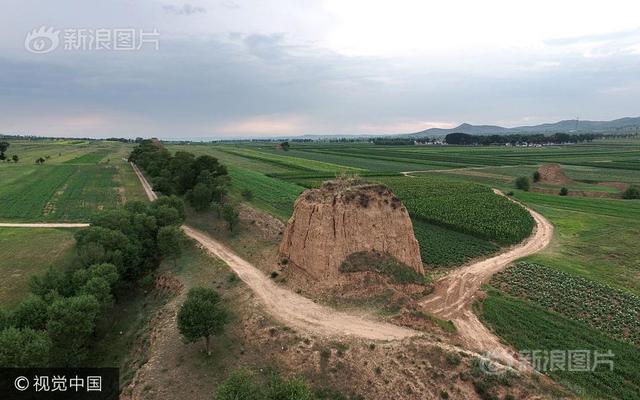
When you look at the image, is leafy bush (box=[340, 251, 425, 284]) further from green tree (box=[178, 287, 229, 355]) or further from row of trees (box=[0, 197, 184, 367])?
row of trees (box=[0, 197, 184, 367])

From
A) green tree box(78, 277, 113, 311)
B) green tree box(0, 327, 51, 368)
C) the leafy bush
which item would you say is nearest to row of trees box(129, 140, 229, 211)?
green tree box(78, 277, 113, 311)

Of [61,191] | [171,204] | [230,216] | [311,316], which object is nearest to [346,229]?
[311,316]

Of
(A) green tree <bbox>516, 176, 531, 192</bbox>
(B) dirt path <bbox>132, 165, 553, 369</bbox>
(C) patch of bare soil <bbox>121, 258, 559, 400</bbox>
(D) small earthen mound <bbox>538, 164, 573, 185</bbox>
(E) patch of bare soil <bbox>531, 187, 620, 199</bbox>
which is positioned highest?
(D) small earthen mound <bbox>538, 164, 573, 185</bbox>

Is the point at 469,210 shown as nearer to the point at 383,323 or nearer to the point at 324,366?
the point at 383,323

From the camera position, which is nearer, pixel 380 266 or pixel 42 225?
pixel 380 266

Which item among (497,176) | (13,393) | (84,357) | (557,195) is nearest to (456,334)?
(84,357)

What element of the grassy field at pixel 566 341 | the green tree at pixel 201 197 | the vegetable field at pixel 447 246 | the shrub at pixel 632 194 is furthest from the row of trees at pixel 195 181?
the shrub at pixel 632 194

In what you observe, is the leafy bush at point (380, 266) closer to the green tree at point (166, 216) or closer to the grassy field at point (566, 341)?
the grassy field at point (566, 341)
